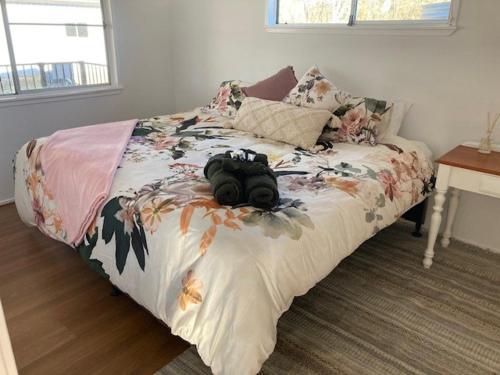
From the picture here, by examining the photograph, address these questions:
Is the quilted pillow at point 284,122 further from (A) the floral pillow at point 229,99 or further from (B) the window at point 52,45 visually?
(B) the window at point 52,45

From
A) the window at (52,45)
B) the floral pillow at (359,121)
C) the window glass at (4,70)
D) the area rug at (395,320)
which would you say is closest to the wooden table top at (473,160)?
the floral pillow at (359,121)

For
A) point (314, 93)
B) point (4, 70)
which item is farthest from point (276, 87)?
point (4, 70)

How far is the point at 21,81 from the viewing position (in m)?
3.15

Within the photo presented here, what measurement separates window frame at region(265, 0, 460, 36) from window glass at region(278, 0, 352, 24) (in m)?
0.05

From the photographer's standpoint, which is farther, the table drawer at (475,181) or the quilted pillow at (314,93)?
the quilted pillow at (314,93)

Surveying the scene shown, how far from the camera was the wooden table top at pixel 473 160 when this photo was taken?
201 centimetres

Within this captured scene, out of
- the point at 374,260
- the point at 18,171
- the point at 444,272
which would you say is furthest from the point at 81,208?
the point at 444,272

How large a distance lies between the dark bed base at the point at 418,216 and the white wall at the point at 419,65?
0.78 feet

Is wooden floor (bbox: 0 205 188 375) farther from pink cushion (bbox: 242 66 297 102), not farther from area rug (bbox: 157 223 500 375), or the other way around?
pink cushion (bbox: 242 66 297 102)

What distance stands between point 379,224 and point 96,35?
302cm

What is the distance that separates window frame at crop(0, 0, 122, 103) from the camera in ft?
9.91

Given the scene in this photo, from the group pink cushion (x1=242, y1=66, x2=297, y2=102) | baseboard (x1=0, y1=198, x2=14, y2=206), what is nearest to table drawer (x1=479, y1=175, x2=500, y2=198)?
pink cushion (x1=242, y1=66, x2=297, y2=102)

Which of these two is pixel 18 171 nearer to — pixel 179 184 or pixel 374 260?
pixel 179 184

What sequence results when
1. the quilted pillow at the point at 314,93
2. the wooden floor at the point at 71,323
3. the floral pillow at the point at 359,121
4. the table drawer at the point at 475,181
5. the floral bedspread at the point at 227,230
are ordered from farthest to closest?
the quilted pillow at the point at 314,93 < the floral pillow at the point at 359,121 < the table drawer at the point at 475,181 < the wooden floor at the point at 71,323 < the floral bedspread at the point at 227,230
